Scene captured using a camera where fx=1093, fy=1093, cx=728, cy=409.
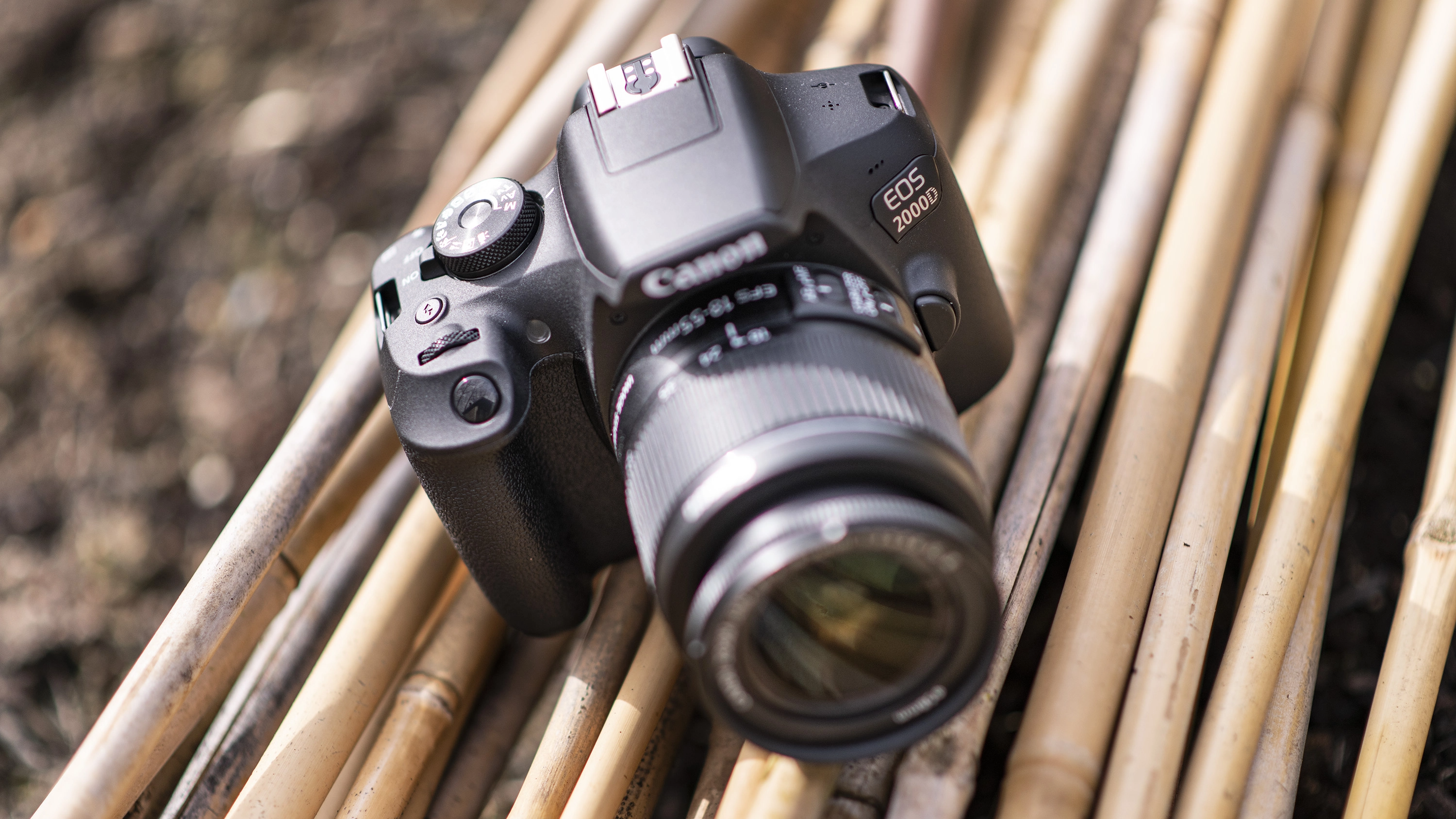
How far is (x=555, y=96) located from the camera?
1296 millimetres

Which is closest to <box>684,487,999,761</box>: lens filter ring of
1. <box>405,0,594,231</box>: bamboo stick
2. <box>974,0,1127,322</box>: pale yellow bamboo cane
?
<box>974,0,1127,322</box>: pale yellow bamboo cane

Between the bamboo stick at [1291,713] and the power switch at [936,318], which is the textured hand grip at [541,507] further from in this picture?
the bamboo stick at [1291,713]

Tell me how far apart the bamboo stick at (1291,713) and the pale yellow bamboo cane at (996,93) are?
A: 50 centimetres

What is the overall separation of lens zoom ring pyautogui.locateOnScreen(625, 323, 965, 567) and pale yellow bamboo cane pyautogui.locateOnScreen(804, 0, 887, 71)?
0.71 metres

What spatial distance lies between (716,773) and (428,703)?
0.27 metres

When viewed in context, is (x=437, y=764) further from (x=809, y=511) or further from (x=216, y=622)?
(x=809, y=511)

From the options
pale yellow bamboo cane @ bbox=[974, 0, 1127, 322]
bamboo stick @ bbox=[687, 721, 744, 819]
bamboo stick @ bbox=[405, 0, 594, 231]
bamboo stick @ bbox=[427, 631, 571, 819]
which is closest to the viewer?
bamboo stick @ bbox=[687, 721, 744, 819]

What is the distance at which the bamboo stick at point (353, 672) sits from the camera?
90cm

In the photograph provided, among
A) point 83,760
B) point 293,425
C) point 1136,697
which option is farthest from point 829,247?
point 83,760

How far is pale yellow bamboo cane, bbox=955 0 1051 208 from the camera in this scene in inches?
48.9

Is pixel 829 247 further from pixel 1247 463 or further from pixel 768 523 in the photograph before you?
pixel 1247 463

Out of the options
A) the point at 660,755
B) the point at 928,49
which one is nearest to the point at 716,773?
the point at 660,755

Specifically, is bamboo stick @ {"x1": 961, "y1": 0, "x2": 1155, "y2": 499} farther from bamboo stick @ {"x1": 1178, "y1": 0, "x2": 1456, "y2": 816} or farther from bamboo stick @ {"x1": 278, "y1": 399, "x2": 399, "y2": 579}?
bamboo stick @ {"x1": 278, "y1": 399, "x2": 399, "y2": 579}

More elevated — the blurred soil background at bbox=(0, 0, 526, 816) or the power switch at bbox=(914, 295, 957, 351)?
the power switch at bbox=(914, 295, 957, 351)
